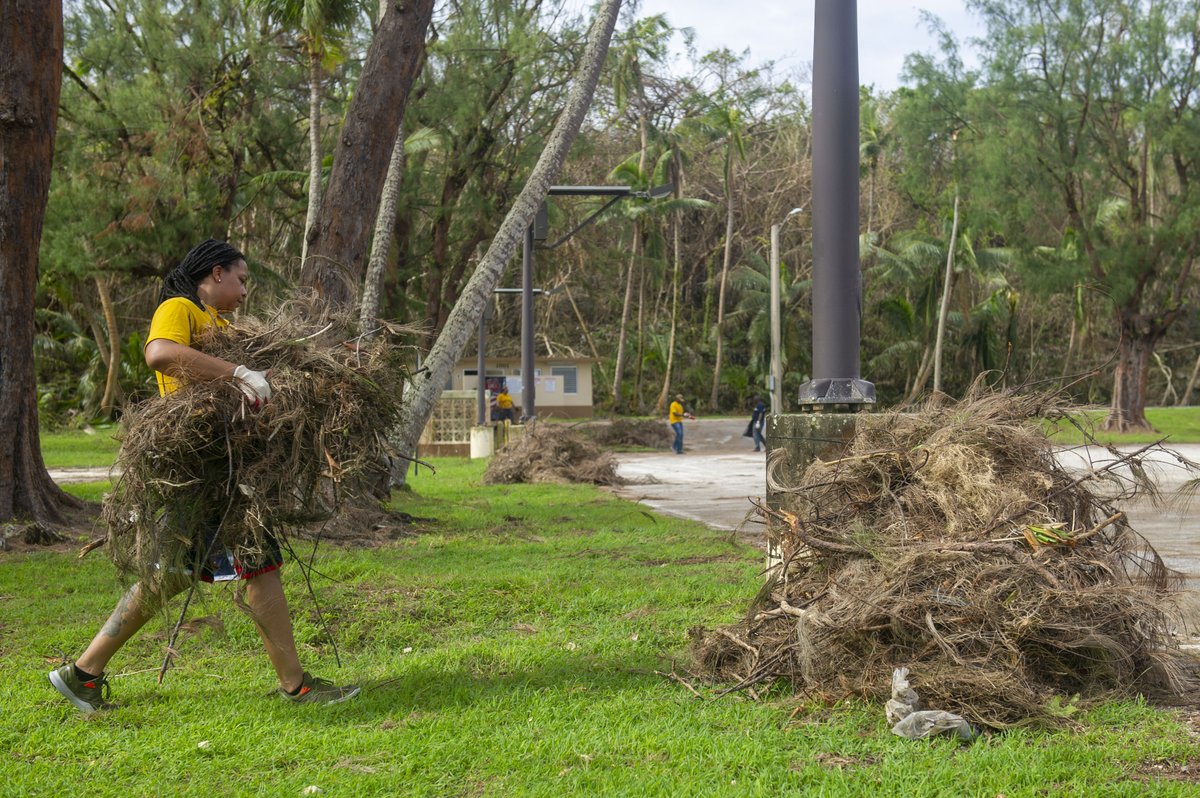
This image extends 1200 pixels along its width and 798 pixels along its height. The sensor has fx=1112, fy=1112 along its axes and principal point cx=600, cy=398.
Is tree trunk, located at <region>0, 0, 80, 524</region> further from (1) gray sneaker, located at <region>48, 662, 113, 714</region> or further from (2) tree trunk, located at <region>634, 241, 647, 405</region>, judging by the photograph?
(2) tree trunk, located at <region>634, 241, 647, 405</region>

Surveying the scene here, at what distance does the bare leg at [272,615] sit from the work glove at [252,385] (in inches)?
29.4

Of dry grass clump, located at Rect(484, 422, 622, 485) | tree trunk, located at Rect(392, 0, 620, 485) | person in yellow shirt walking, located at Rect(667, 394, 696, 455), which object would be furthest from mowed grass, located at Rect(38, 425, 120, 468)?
person in yellow shirt walking, located at Rect(667, 394, 696, 455)

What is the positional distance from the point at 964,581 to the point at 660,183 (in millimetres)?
31927

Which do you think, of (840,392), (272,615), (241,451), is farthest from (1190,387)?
(241,451)

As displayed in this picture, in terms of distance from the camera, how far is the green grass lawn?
12.1ft

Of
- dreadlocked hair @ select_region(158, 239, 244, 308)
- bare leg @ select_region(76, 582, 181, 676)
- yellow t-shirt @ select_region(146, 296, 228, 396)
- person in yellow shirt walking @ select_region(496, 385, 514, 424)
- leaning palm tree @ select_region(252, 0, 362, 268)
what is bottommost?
bare leg @ select_region(76, 582, 181, 676)

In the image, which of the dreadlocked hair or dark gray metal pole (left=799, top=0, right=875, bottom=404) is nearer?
the dreadlocked hair

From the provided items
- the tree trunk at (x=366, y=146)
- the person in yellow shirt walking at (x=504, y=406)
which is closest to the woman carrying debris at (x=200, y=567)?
the tree trunk at (x=366, y=146)

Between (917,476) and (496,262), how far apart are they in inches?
284

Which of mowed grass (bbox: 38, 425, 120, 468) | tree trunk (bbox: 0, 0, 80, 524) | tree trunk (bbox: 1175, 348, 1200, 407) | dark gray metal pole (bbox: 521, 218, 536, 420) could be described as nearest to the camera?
tree trunk (bbox: 0, 0, 80, 524)

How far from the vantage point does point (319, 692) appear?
183 inches

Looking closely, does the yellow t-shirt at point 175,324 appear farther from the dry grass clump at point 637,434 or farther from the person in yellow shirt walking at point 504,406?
the person in yellow shirt walking at point 504,406

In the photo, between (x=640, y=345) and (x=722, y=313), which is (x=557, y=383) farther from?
(x=722, y=313)

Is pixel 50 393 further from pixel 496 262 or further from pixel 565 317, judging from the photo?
pixel 496 262
